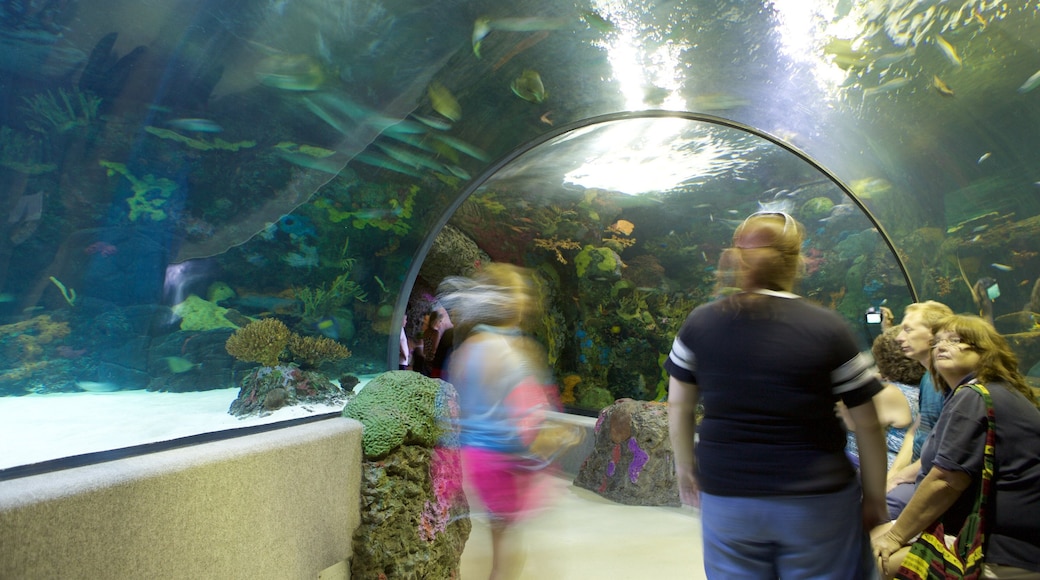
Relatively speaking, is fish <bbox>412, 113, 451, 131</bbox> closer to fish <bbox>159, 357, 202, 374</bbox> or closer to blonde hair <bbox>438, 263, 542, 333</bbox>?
blonde hair <bbox>438, 263, 542, 333</bbox>

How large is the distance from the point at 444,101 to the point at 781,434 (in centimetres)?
376

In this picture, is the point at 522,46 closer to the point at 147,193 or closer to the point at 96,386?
the point at 147,193

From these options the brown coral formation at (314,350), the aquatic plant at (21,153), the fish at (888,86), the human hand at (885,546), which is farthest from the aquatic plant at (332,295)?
the fish at (888,86)

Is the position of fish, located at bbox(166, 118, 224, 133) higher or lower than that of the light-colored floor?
higher

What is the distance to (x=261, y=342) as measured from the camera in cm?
353

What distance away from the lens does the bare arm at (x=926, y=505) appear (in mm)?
1989

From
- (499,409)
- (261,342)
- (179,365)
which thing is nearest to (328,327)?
(261,342)

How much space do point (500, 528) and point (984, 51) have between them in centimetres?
460

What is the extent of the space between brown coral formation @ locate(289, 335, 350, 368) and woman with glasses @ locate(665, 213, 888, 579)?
9.54ft

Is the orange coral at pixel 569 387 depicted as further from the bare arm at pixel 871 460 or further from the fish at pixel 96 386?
the bare arm at pixel 871 460

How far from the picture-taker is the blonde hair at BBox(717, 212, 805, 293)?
1.61 m

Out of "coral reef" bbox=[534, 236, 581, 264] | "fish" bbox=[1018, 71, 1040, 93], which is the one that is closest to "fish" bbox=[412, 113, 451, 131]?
"fish" bbox=[1018, 71, 1040, 93]

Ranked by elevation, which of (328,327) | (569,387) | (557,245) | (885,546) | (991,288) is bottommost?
(569,387)

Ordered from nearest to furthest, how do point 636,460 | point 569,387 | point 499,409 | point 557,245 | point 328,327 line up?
1. point 499,409
2. point 328,327
3. point 636,460
4. point 557,245
5. point 569,387
